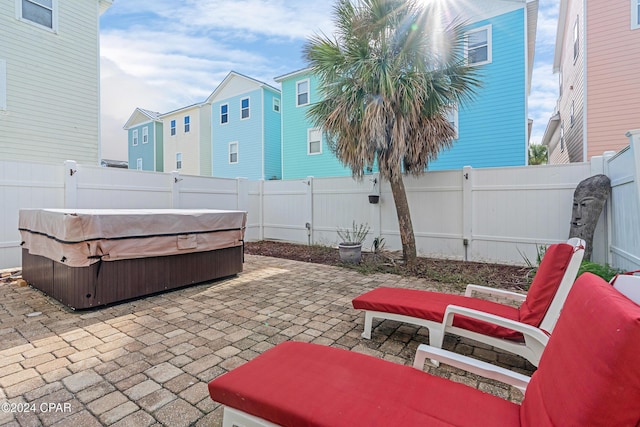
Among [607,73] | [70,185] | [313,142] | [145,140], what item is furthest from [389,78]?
[145,140]

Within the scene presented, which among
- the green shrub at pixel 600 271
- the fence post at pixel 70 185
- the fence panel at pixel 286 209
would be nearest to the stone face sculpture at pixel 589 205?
the green shrub at pixel 600 271

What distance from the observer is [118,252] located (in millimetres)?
4020

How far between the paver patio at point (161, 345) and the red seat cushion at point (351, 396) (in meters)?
0.53

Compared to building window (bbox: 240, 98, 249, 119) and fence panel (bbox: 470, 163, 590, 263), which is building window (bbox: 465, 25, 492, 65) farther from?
building window (bbox: 240, 98, 249, 119)

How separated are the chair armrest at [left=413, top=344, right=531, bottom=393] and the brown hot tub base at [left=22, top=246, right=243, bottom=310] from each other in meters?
3.86

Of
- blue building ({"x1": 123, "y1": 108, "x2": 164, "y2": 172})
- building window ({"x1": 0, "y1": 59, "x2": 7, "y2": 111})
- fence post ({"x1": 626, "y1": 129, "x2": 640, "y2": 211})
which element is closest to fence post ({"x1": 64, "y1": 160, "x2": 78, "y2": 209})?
building window ({"x1": 0, "y1": 59, "x2": 7, "y2": 111})

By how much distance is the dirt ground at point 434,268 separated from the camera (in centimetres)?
523

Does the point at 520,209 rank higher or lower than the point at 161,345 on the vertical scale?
higher

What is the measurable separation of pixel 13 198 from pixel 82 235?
11.5 feet

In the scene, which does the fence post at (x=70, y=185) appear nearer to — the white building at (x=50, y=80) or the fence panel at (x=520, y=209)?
the white building at (x=50, y=80)

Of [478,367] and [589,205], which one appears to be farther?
[589,205]

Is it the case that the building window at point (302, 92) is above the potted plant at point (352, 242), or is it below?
above

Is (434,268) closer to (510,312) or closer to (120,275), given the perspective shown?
(510,312)

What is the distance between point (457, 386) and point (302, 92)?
13.7 meters
